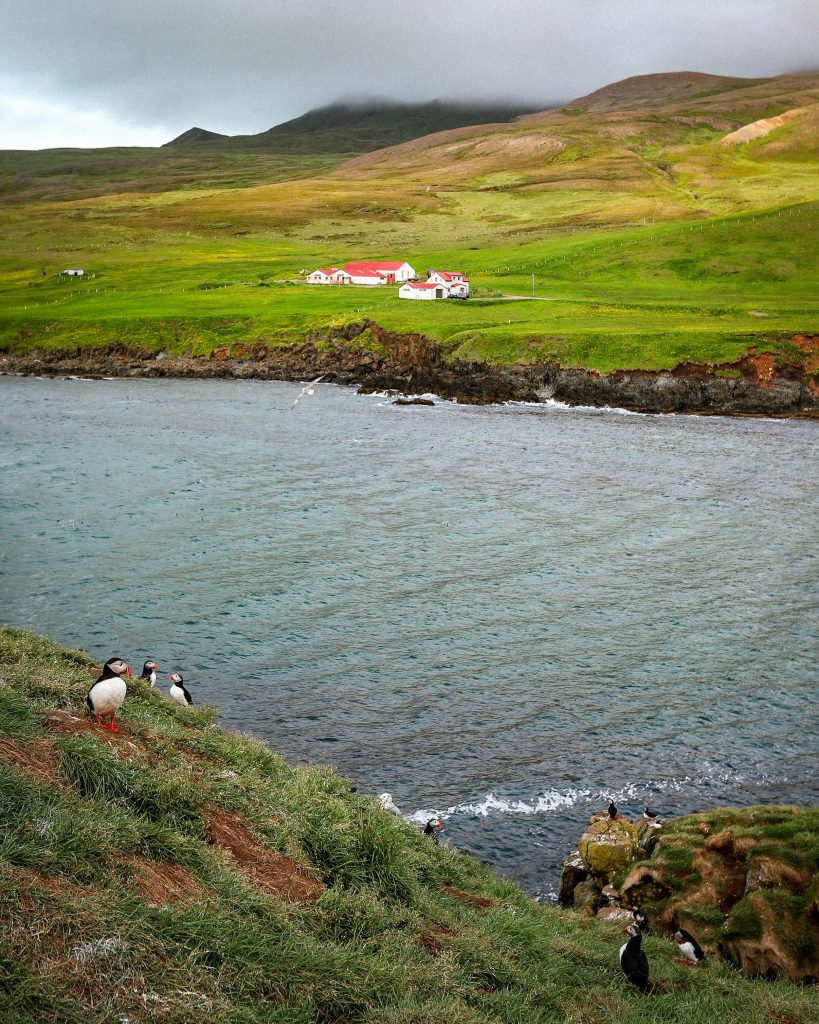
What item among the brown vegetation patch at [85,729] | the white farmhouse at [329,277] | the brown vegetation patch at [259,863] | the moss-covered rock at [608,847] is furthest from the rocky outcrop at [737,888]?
the white farmhouse at [329,277]

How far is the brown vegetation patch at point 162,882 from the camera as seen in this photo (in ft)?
37.0

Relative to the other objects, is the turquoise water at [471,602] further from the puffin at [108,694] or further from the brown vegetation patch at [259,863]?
the puffin at [108,694]

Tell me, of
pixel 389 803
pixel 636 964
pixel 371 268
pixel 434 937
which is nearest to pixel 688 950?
pixel 636 964

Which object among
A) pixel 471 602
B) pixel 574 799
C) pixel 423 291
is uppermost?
pixel 423 291

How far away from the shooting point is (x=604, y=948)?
16.1m

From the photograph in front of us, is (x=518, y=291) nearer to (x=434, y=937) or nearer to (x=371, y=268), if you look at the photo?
(x=371, y=268)

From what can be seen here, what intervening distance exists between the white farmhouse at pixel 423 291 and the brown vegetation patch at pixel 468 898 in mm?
114507

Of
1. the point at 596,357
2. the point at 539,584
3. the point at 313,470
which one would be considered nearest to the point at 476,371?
the point at 596,357

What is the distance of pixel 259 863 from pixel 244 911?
1955mm

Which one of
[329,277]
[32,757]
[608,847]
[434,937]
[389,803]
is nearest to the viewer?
[32,757]

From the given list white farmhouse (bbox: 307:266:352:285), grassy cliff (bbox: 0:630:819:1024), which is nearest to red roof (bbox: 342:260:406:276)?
white farmhouse (bbox: 307:266:352:285)

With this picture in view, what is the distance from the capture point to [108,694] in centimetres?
1505

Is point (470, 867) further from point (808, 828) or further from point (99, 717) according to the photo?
point (99, 717)

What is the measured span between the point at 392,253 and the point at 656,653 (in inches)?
6023
